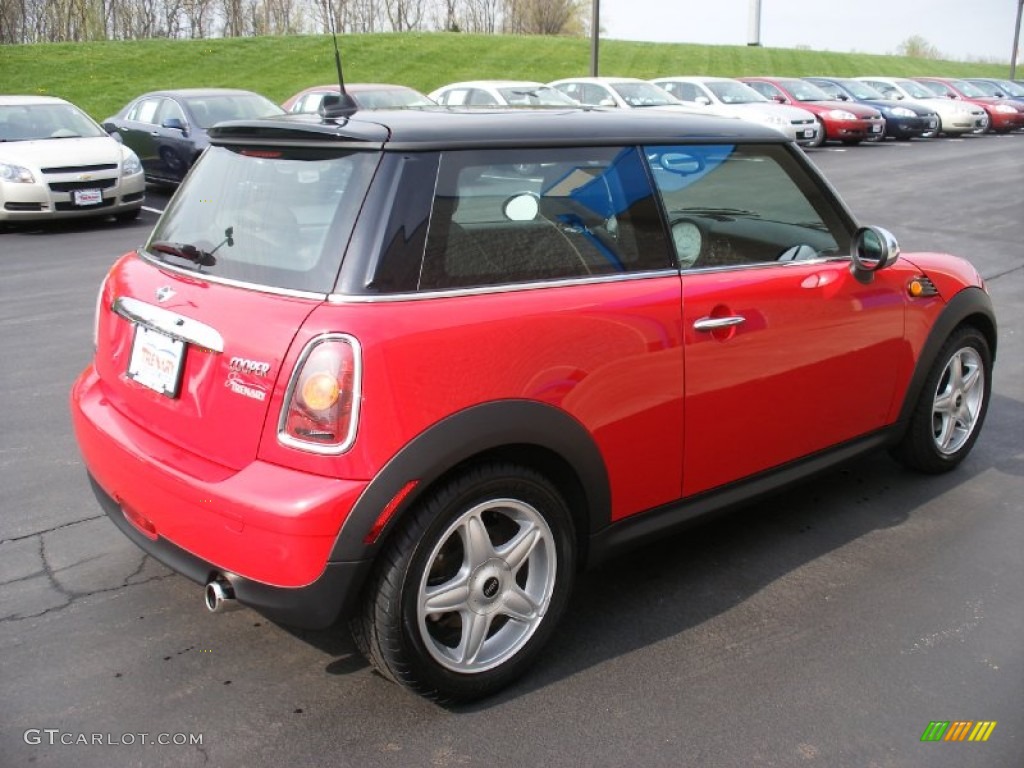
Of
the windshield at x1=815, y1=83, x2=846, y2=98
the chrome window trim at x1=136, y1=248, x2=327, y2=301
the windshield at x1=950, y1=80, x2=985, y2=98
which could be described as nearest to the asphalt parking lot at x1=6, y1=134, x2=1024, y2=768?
the chrome window trim at x1=136, y1=248, x2=327, y2=301

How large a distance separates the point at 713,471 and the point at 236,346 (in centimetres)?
164

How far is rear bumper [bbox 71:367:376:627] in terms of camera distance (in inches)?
98.7

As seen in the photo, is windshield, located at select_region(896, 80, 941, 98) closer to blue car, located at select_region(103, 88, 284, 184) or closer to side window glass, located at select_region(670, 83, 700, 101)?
side window glass, located at select_region(670, 83, 700, 101)

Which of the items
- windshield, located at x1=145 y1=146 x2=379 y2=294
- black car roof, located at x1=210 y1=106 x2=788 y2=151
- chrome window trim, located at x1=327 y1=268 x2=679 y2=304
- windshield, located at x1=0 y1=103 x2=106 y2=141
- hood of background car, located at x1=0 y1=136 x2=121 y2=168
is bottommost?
hood of background car, located at x1=0 y1=136 x2=121 y2=168

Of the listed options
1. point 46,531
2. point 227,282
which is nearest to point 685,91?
point 46,531

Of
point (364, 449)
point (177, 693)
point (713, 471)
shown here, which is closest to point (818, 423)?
point (713, 471)

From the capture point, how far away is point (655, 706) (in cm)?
287

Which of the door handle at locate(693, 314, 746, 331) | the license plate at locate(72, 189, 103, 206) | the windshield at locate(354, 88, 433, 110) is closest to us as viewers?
the door handle at locate(693, 314, 746, 331)

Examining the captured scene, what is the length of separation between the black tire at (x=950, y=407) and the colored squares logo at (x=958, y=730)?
1.75m

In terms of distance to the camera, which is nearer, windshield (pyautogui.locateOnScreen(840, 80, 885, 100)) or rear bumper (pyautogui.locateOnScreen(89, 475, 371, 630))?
rear bumper (pyautogui.locateOnScreen(89, 475, 371, 630))

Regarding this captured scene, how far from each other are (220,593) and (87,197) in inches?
387

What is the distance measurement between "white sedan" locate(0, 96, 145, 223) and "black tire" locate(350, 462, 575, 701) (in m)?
9.90

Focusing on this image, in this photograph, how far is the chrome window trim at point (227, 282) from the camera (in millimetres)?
2672

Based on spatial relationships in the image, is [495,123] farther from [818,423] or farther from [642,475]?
[818,423]
